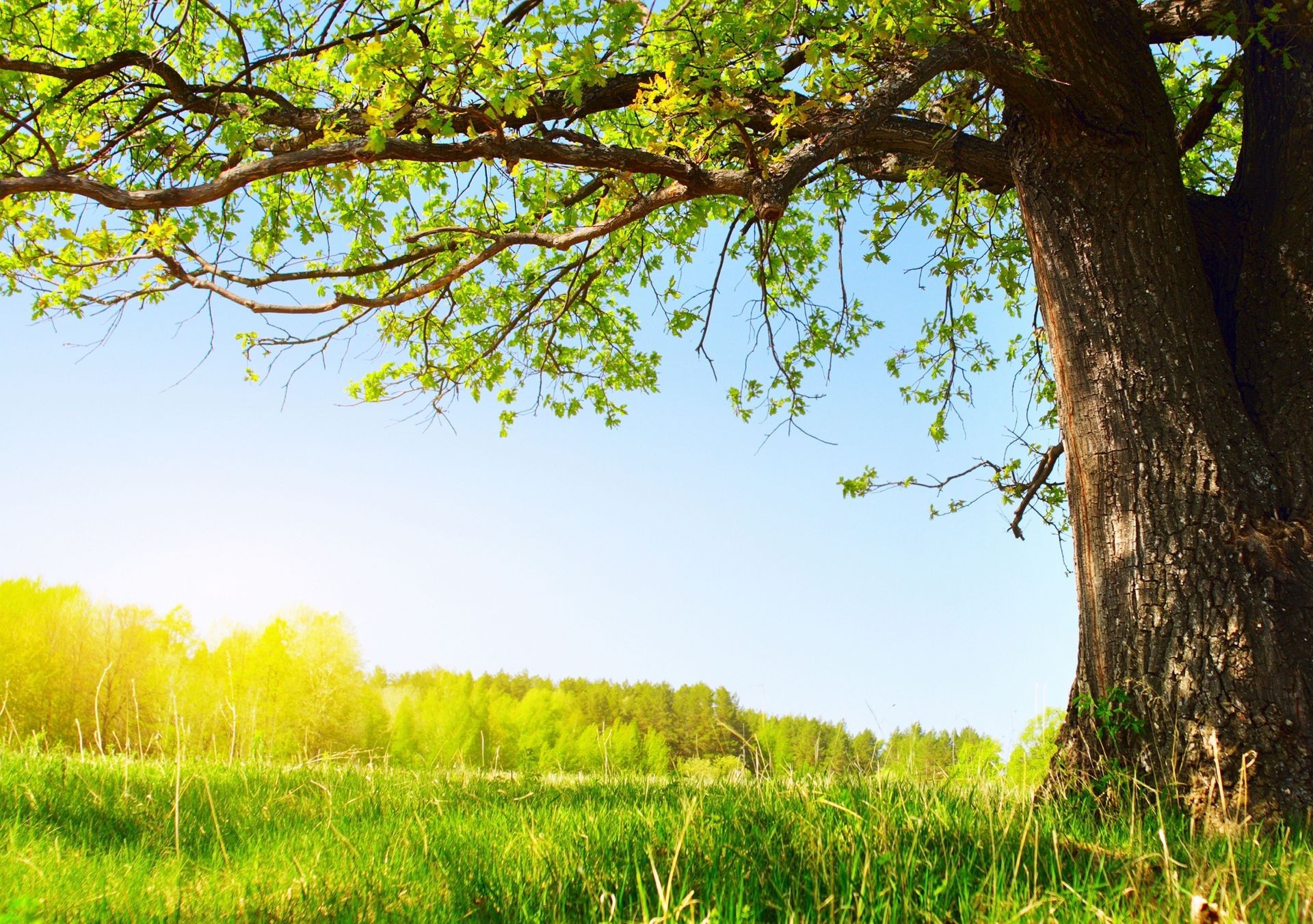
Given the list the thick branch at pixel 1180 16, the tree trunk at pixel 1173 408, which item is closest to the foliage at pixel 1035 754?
the tree trunk at pixel 1173 408

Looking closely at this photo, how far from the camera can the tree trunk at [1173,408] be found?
4.19 metres

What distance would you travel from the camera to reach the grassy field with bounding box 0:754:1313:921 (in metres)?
2.24

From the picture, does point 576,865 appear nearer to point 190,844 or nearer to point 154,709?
point 190,844

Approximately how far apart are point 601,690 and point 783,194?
57.3ft

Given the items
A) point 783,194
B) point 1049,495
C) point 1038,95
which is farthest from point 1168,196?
point 1049,495

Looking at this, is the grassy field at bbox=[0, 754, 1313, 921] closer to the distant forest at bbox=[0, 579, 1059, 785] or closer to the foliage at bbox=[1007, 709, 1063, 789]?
the foliage at bbox=[1007, 709, 1063, 789]

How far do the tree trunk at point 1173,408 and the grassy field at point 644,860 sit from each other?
19.7 inches

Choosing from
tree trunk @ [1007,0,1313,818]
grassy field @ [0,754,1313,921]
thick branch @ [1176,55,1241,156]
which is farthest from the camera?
thick branch @ [1176,55,1241,156]

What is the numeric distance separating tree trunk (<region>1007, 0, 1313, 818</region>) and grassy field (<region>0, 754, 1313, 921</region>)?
1.64ft

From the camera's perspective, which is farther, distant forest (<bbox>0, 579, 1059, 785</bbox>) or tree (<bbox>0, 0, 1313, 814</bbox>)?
distant forest (<bbox>0, 579, 1059, 785</bbox>)

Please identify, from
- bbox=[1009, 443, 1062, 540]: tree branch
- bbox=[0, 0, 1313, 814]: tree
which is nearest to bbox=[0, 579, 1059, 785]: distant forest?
bbox=[1009, 443, 1062, 540]: tree branch

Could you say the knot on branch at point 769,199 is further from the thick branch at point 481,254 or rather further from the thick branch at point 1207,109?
the thick branch at point 1207,109

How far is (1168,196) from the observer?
17.4 ft

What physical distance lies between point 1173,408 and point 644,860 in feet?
12.8
